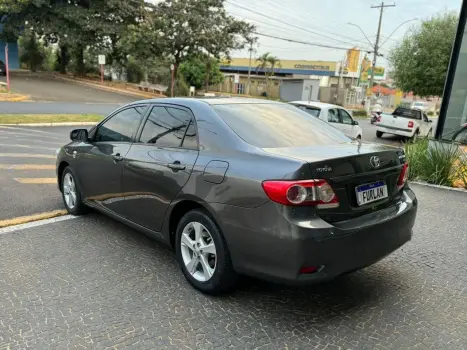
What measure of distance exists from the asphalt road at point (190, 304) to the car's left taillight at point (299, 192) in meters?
0.93

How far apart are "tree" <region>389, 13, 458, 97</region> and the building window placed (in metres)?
13.6

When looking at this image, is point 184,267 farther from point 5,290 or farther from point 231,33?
point 231,33

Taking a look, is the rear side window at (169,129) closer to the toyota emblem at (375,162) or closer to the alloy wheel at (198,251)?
the alloy wheel at (198,251)

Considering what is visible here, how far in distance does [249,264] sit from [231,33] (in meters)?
33.2

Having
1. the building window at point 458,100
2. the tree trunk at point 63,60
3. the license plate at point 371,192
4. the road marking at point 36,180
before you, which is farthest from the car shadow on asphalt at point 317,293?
the tree trunk at point 63,60

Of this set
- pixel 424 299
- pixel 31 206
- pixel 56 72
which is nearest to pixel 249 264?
pixel 424 299

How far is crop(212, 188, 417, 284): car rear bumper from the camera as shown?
2.70 meters

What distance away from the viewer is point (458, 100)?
10.1 m

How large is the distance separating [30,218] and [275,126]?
3238 millimetres

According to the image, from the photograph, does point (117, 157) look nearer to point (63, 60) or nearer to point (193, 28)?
point (193, 28)

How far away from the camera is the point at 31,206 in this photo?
5.38 metres

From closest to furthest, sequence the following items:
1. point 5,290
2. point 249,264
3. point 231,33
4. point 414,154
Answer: point 249,264 → point 5,290 → point 414,154 → point 231,33

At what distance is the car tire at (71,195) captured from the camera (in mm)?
4984

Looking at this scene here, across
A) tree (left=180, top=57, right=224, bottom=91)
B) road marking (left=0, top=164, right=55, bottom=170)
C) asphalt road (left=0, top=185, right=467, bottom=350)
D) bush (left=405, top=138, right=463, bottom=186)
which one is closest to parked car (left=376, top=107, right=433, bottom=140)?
bush (left=405, top=138, right=463, bottom=186)
